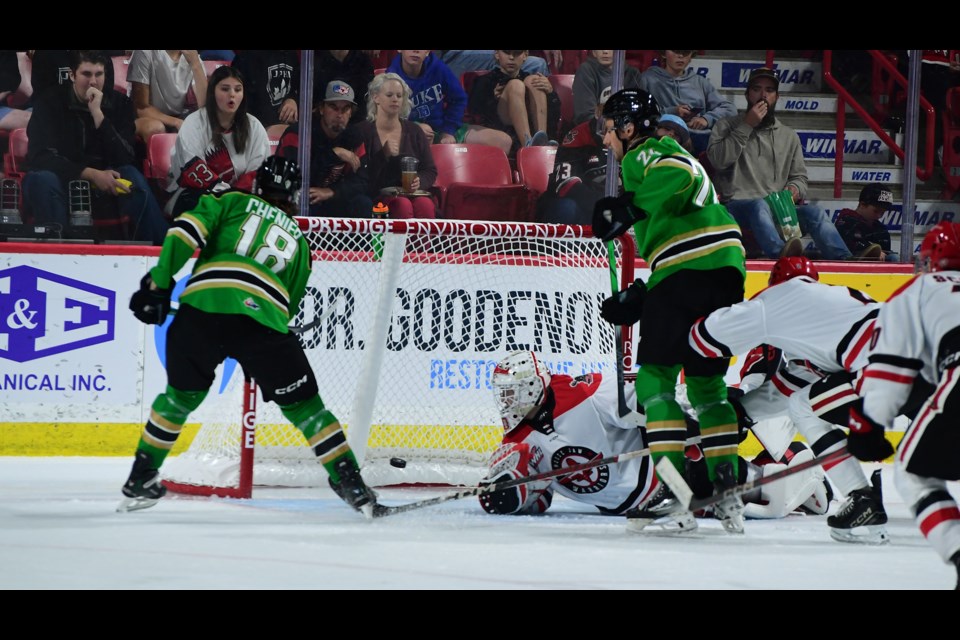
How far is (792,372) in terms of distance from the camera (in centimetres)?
366

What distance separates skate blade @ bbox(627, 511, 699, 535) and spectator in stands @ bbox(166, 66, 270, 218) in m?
3.16

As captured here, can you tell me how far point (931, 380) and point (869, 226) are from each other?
405 centimetres

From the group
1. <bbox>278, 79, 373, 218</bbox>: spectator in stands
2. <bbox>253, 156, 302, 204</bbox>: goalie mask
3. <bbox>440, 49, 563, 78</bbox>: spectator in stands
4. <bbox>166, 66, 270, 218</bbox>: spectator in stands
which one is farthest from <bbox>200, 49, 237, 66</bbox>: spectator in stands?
<bbox>253, 156, 302, 204</bbox>: goalie mask

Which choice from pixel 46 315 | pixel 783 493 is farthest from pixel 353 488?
pixel 46 315

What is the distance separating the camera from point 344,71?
20.2 ft

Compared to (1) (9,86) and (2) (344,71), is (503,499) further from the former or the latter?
(1) (9,86)

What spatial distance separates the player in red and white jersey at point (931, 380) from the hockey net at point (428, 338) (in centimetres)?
189

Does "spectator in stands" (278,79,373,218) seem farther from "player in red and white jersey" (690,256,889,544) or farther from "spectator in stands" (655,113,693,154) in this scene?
"player in red and white jersey" (690,256,889,544)

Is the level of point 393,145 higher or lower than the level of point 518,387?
higher

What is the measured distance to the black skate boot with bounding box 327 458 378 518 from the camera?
11.6 feet

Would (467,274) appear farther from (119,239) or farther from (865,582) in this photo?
(865,582)

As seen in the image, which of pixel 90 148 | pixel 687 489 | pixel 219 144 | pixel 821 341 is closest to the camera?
pixel 821 341

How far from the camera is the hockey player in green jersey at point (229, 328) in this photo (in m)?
3.47

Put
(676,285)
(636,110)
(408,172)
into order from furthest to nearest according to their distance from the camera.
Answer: (408,172)
(636,110)
(676,285)
